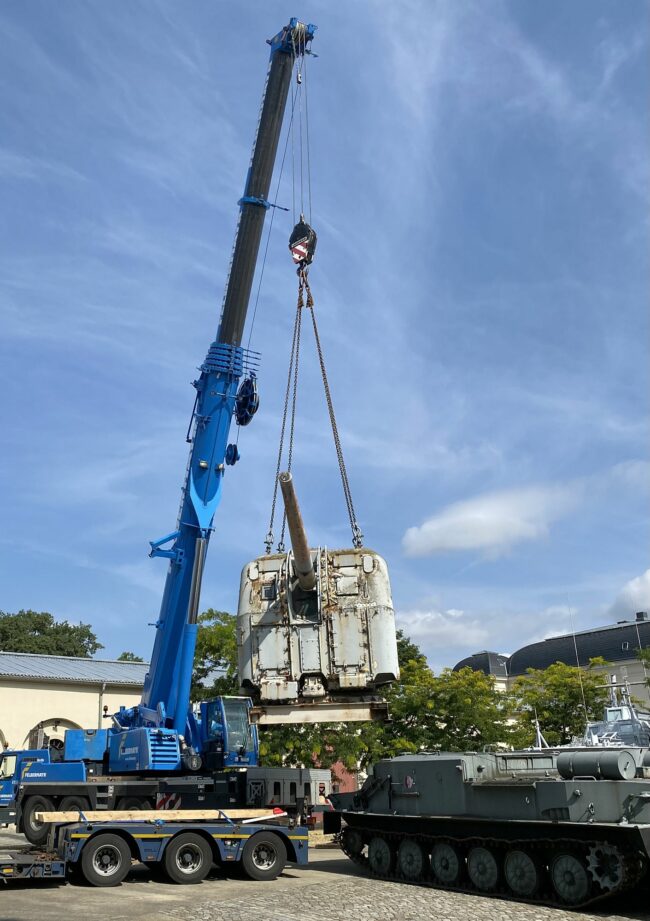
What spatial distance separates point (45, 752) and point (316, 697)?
629 cm

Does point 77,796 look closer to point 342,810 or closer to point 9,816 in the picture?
point 9,816

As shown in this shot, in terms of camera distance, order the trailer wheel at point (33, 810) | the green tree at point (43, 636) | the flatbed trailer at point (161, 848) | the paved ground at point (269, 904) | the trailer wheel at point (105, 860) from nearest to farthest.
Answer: the paved ground at point (269, 904) < the flatbed trailer at point (161, 848) < the trailer wheel at point (105, 860) < the trailer wheel at point (33, 810) < the green tree at point (43, 636)

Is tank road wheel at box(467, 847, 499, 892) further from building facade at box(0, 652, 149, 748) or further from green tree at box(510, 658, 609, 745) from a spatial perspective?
building facade at box(0, 652, 149, 748)

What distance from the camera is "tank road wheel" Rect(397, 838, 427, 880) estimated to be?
15586 mm

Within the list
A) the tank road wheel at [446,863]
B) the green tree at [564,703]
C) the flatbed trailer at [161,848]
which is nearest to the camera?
the flatbed trailer at [161,848]

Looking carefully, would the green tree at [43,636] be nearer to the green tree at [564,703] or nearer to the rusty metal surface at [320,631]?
the green tree at [564,703]

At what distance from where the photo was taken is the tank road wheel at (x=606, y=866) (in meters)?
12.2

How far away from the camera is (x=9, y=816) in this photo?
58.5 feet

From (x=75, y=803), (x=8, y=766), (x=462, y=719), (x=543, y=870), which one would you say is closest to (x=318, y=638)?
(x=543, y=870)

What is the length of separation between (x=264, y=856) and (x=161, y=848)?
192 cm

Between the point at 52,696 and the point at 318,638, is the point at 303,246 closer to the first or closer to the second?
the point at 318,638

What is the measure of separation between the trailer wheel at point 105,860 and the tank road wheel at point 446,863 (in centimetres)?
510

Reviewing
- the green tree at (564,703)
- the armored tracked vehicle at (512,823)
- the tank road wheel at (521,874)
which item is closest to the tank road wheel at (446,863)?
the armored tracked vehicle at (512,823)

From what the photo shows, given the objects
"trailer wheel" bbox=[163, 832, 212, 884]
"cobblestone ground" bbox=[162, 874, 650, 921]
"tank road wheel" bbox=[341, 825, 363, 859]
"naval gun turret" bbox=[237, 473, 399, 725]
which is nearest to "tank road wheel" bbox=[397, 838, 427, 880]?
"cobblestone ground" bbox=[162, 874, 650, 921]
